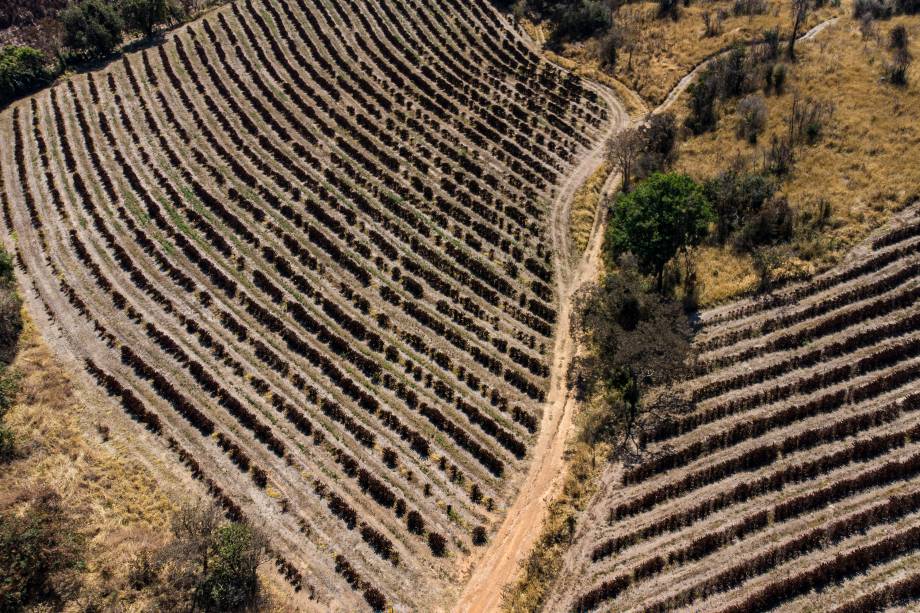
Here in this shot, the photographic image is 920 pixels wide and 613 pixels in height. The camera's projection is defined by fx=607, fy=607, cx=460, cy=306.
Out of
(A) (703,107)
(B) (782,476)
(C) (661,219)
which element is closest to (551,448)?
(B) (782,476)

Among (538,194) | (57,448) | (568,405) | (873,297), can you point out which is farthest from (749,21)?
(57,448)

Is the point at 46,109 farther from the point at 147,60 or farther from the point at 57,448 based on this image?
the point at 57,448

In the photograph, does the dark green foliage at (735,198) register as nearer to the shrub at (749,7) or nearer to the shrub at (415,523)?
the shrub at (415,523)

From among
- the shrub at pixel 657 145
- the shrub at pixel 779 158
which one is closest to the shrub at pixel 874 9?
the shrub at pixel 779 158

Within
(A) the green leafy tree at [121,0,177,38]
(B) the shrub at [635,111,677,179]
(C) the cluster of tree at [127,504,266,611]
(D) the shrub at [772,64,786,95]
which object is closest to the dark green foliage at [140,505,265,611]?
(C) the cluster of tree at [127,504,266,611]

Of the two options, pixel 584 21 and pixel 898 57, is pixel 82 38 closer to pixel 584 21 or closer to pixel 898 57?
pixel 584 21

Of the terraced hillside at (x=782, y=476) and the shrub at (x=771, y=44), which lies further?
the shrub at (x=771, y=44)

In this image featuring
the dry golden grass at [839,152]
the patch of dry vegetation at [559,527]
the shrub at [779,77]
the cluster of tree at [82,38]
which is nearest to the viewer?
the patch of dry vegetation at [559,527]
